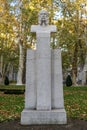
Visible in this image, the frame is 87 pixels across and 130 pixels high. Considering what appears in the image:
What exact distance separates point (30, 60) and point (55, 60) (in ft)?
2.50

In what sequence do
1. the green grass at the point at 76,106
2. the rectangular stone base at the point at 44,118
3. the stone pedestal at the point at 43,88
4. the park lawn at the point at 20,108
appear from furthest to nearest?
the green grass at the point at 76,106, the park lawn at the point at 20,108, the stone pedestal at the point at 43,88, the rectangular stone base at the point at 44,118

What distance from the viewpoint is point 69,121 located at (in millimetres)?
10273

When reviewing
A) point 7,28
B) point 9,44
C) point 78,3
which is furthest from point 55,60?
point 9,44

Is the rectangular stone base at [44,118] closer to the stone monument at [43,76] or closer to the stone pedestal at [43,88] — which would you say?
the stone pedestal at [43,88]

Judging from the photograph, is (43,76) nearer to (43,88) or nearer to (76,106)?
(43,88)

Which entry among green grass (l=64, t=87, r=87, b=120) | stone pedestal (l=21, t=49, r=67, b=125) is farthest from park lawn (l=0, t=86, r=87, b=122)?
stone pedestal (l=21, t=49, r=67, b=125)

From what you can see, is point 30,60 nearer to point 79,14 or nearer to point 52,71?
point 52,71

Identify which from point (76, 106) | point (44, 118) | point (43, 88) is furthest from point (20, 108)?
point (44, 118)

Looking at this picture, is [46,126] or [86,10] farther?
[86,10]

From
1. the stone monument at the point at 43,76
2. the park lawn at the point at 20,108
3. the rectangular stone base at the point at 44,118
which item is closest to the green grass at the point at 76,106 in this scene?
the park lawn at the point at 20,108

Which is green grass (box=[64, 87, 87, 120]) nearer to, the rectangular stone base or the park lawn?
the park lawn

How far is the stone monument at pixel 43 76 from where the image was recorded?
400 inches

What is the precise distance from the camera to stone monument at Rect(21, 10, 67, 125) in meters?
10.1

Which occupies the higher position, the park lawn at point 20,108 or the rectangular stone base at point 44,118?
the rectangular stone base at point 44,118
